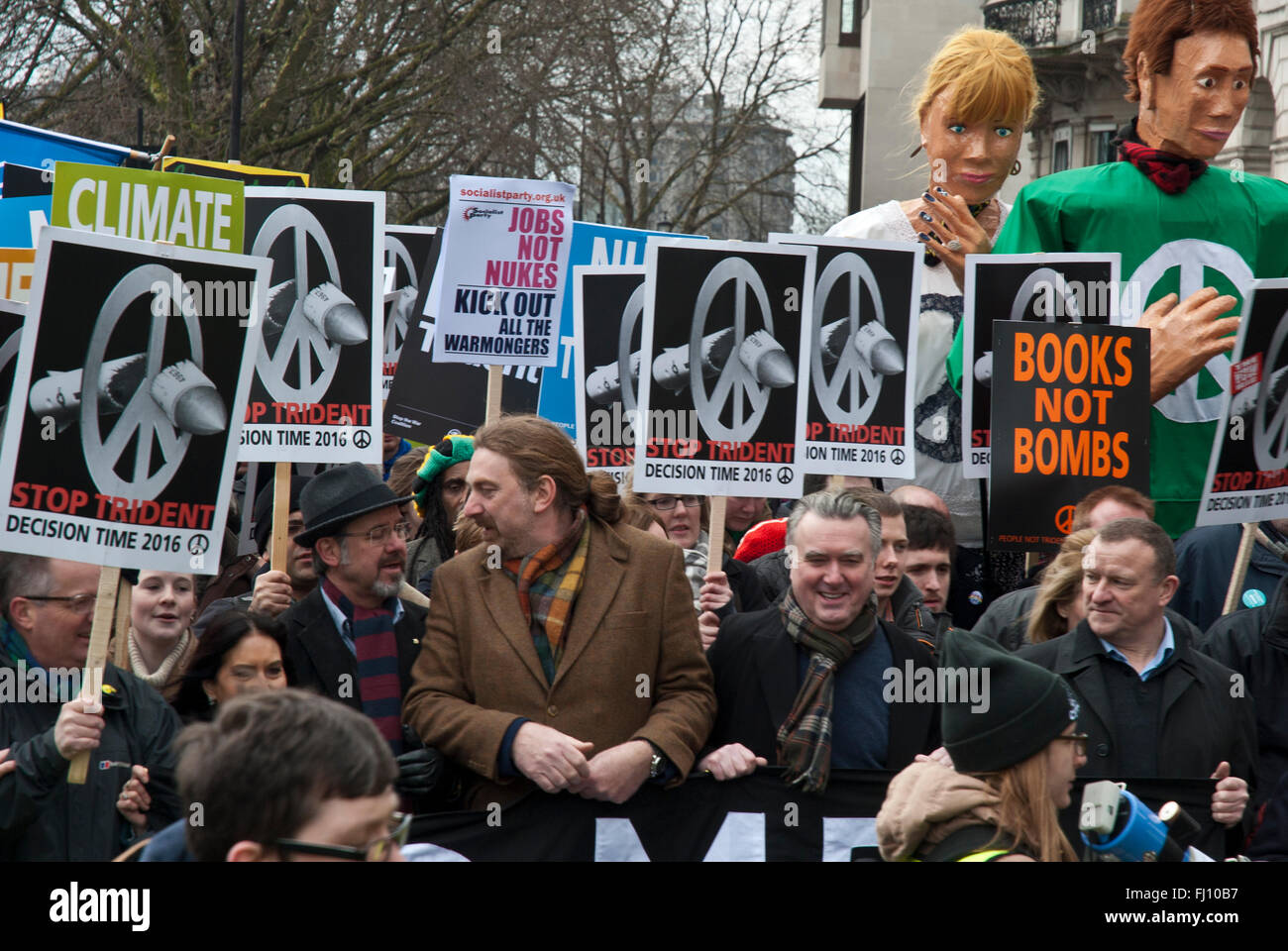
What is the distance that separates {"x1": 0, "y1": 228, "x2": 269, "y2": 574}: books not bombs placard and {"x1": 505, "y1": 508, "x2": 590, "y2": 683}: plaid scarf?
893 mm

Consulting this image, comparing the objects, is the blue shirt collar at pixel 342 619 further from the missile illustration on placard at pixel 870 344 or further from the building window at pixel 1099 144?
the building window at pixel 1099 144

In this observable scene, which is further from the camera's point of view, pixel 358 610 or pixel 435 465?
pixel 435 465

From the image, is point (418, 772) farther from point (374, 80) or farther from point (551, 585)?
point (374, 80)

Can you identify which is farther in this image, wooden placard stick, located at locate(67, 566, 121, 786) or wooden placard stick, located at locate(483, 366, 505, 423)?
wooden placard stick, located at locate(483, 366, 505, 423)

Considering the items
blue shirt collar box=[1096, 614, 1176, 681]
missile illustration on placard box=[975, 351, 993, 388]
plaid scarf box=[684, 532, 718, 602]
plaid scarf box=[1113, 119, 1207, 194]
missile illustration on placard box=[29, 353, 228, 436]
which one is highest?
plaid scarf box=[1113, 119, 1207, 194]

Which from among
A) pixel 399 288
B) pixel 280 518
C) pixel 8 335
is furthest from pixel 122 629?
pixel 399 288

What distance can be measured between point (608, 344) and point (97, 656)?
3280mm

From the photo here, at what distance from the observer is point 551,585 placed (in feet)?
16.1

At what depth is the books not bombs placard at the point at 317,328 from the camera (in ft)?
19.9

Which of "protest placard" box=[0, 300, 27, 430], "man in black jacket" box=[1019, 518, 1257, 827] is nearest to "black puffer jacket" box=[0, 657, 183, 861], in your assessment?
"protest placard" box=[0, 300, 27, 430]

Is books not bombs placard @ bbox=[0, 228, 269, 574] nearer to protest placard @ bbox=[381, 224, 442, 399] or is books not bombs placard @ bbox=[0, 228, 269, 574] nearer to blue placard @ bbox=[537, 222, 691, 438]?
protest placard @ bbox=[381, 224, 442, 399]

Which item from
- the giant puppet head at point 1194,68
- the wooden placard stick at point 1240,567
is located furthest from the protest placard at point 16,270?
the wooden placard stick at point 1240,567

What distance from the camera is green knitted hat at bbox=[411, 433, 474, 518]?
656cm

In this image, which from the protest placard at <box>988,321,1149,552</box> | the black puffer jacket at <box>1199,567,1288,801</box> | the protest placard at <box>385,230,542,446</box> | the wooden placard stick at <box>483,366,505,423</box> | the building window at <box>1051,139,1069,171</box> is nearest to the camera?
the black puffer jacket at <box>1199,567,1288,801</box>
